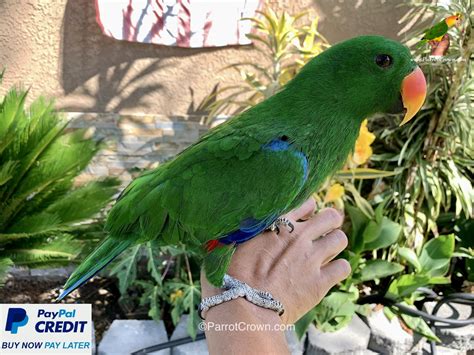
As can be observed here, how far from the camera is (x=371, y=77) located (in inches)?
51.6

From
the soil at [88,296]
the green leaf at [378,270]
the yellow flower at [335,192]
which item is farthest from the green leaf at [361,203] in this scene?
the soil at [88,296]

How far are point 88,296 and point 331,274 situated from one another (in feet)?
5.99

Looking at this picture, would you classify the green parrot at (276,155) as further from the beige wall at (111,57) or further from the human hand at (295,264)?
the beige wall at (111,57)

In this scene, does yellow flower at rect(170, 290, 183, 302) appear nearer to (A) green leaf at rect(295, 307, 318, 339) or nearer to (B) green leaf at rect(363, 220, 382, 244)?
(A) green leaf at rect(295, 307, 318, 339)

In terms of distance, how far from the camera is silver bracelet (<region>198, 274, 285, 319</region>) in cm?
139

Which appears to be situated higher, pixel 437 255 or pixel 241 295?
pixel 241 295

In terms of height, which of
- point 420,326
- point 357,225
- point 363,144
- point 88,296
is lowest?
point 88,296

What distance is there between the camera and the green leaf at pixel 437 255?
106 inches

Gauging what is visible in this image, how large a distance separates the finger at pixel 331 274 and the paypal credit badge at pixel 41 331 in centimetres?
91

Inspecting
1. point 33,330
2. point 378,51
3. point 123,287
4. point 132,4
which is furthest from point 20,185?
point 378,51

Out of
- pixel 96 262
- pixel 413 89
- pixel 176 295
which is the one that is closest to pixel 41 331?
pixel 96 262

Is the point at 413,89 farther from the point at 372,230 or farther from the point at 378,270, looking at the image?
the point at 378,270

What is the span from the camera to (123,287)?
2.54 metres

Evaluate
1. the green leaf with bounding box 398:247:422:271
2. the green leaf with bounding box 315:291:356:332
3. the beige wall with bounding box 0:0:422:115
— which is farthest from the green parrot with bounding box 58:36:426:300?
the beige wall with bounding box 0:0:422:115
